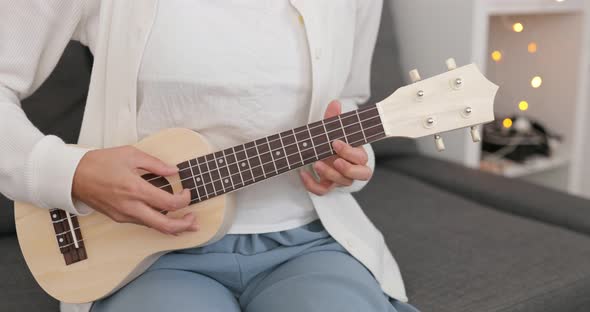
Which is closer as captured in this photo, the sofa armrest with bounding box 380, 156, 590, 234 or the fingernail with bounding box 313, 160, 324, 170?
the fingernail with bounding box 313, 160, 324, 170

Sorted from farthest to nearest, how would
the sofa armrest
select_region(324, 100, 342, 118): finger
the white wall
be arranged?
1. the white wall
2. the sofa armrest
3. select_region(324, 100, 342, 118): finger

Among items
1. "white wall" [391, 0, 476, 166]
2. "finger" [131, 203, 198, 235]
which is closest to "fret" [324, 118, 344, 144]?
"finger" [131, 203, 198, 235]

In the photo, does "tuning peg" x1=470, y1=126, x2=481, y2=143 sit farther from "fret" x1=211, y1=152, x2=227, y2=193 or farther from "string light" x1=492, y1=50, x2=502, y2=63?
"string light" x1=492, y1=50, x2=502, y2=63

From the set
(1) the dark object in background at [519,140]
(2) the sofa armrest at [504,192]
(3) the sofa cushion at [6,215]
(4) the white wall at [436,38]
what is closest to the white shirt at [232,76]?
(3) the sofa cushion at [6,215]

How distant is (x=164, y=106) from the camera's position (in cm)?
81

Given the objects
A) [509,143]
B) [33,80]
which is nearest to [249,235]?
[33,80]

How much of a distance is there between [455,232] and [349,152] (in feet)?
1.70

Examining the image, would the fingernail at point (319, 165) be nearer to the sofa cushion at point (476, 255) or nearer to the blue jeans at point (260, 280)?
the blue jeans at point (260, 280)

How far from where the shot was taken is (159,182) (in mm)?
798

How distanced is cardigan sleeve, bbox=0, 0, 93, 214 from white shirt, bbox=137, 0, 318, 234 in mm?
124

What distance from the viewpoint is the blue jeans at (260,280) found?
28.6 inches

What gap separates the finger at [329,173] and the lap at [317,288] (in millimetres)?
107

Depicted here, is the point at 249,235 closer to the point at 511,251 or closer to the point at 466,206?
the point at 511,251

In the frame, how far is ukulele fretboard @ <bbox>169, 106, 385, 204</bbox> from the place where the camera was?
767 millimetres
